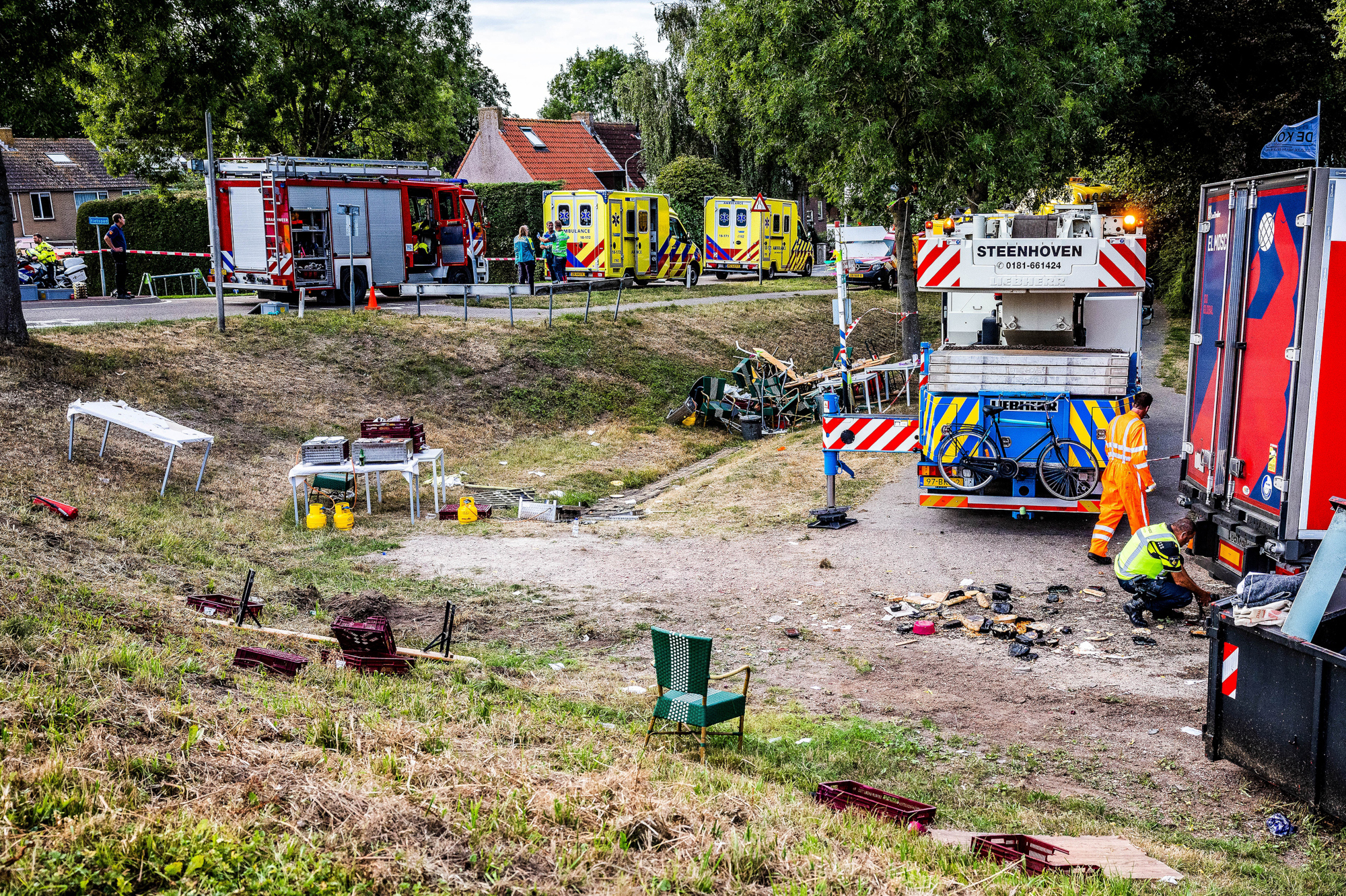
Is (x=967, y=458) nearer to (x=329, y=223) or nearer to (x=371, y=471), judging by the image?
(x=371, y=471)

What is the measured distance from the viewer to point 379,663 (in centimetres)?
696

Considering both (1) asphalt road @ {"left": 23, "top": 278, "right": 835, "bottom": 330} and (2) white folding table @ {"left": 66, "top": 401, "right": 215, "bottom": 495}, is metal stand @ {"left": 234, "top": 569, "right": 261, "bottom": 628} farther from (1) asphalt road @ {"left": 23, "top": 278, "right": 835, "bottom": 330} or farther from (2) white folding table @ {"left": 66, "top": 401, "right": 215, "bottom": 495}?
(1) asphalt road @ {"left": 23, "top": 278, "right": 835, "bottom": 330}

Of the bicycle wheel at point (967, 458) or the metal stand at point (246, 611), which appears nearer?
the metal stand at point (246, 611)

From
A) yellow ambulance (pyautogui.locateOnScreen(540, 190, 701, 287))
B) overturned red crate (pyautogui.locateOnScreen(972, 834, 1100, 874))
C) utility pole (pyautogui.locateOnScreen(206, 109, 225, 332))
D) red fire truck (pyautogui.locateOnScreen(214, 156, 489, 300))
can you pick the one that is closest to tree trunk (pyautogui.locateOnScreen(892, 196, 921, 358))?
yellow ambulance (pyautogui.locateOnScreen(540, 190, 701, 287))

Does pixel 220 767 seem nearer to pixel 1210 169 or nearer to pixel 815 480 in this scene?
pixel 815 480

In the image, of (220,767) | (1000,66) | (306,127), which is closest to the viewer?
(220,767)

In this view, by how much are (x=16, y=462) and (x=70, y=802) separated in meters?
8.79

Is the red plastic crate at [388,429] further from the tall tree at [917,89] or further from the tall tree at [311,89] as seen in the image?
the tall tree at [311,89]

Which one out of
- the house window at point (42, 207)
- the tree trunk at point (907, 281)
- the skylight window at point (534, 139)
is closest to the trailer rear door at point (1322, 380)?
the tree trunk at point (907, 281)

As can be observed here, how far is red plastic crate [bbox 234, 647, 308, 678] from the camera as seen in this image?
655 centimetres

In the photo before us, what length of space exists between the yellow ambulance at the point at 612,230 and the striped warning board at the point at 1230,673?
23.4 meters

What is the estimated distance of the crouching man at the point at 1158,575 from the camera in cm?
797

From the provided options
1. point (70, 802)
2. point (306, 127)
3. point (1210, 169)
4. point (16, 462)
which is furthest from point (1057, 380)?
point (1210, 169)

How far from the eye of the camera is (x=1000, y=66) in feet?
61.0
